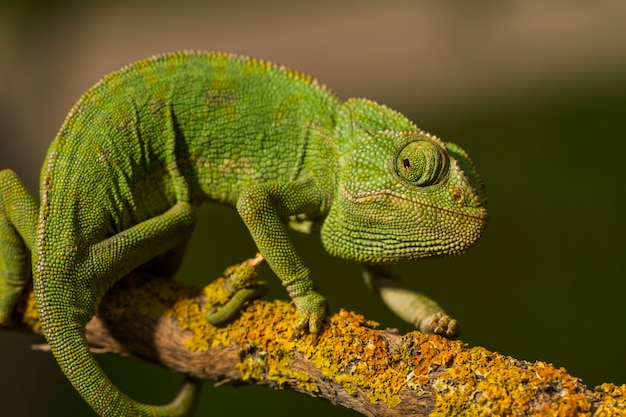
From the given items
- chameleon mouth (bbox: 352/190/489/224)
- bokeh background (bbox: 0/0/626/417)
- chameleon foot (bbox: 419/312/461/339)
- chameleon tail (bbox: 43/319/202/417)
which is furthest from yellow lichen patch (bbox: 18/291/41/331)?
bokeh background (bbox: 0/0/626/417)

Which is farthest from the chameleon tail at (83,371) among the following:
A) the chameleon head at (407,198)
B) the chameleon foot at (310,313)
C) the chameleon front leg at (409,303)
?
the chameleon front leg at (409,303)

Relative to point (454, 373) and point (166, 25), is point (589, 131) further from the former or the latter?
point (166, 25)

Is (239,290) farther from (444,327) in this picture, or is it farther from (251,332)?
(444,327)

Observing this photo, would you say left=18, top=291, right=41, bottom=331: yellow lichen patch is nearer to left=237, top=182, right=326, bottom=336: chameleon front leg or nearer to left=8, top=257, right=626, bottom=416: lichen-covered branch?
left=8, top=257, right=626, bottom=416: lichen-covered branch

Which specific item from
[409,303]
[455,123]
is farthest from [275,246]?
[455,123]

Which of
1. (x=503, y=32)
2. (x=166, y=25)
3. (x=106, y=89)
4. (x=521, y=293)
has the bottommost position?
(x=106, y=89)

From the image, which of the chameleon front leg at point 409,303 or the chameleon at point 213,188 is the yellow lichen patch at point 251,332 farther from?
the chameleon front leg at point 409,303

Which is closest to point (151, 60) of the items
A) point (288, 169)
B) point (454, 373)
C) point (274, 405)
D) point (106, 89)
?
point (106, 89)
